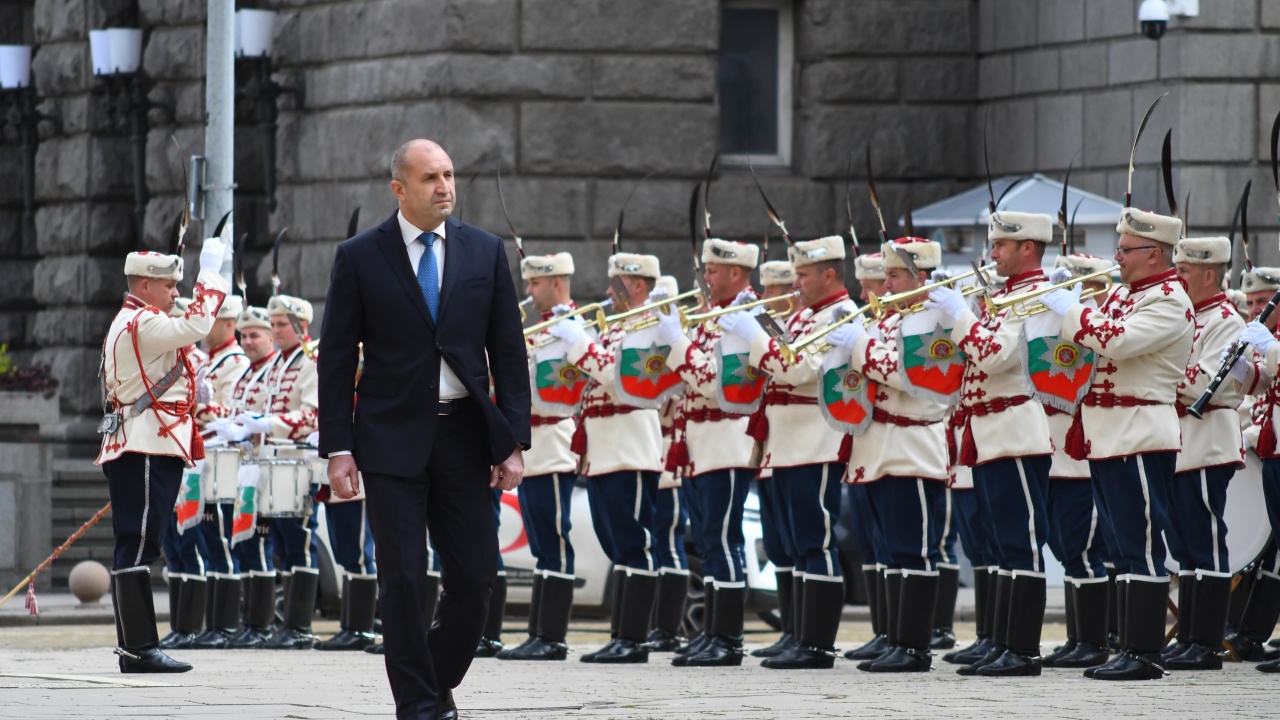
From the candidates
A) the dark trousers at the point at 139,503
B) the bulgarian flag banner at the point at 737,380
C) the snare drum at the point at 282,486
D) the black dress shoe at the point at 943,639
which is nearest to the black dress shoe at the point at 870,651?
the black dress shoe at the point at 943,639

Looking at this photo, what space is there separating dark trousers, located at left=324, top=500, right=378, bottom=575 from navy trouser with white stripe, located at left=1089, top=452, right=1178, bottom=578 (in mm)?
4625

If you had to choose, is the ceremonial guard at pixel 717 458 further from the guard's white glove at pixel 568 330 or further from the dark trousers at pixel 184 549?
the dark trousers at pixel 184 549

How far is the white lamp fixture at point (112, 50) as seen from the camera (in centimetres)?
2022

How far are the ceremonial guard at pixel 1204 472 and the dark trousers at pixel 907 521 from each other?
1.12 m

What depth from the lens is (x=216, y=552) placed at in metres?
13.9

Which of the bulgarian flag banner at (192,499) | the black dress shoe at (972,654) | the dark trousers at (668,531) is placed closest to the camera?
the black dress shoe at (972,654)

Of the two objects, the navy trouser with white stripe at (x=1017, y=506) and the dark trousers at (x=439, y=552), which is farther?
the navy trouser with white stripe at (x=1017, y=506)

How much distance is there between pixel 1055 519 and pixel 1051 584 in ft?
21.4

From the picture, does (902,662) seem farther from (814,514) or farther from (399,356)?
(399,356)

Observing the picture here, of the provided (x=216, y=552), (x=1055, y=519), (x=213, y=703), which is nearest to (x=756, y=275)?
(x=216, y=552)

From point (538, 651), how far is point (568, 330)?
169 cm

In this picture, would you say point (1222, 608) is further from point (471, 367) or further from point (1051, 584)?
point (1051, 584)

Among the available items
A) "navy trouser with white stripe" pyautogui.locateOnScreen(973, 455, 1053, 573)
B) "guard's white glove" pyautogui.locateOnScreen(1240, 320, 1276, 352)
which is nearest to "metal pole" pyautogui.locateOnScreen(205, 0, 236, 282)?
"navy trouser with white stripe" pyautogui.locateOnScreen(973, 455, 1053, 573)

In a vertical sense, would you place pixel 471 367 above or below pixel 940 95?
below
